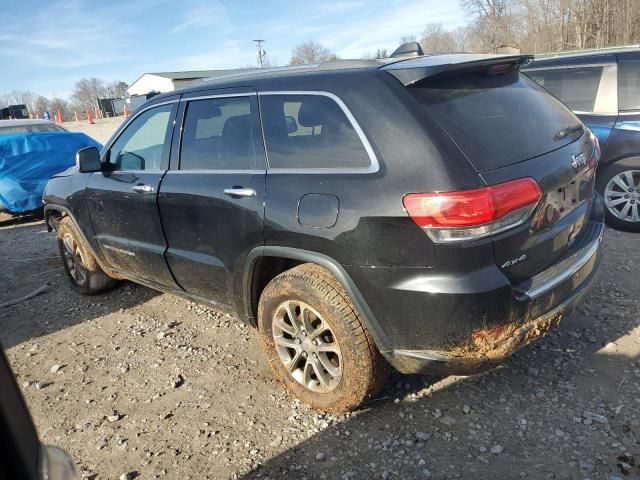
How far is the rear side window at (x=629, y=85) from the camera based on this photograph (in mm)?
5074

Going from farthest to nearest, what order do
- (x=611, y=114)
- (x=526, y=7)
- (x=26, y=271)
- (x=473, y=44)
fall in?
(x=473, y=44) → (x=526, y=7) → (x=26, y=271) → (x=611, y=114)

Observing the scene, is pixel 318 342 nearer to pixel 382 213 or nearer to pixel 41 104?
pixel 382 213

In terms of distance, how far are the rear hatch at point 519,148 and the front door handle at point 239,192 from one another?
1.04 meters

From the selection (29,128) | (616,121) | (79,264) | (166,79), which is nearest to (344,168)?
(79,264)

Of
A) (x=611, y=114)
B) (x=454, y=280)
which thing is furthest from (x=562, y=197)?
(x=611, y=114)

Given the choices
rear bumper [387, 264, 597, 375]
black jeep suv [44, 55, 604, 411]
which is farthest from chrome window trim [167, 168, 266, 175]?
rear bumper [387, 264, 597, 375]

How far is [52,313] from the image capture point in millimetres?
4664

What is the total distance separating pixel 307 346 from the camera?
2.81 meters

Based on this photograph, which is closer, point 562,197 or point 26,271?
point 562,197

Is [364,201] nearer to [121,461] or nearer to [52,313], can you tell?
[121,461]

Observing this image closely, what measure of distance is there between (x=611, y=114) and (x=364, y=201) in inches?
166

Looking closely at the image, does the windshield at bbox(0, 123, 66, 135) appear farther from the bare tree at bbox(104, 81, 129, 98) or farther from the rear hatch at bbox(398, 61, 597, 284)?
the bare tree at bbox(104, 81, 129, 98)

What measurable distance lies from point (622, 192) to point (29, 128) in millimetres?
9995

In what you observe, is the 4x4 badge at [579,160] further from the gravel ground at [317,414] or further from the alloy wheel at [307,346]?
the alloy wheel at [307,346]
